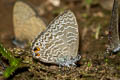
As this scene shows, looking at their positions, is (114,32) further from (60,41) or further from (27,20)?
(27,20)

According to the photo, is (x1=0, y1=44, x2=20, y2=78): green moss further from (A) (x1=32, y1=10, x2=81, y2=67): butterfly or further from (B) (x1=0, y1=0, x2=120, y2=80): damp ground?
(A) (x1=32, y1=10, x2=81, y2=67): butterfly

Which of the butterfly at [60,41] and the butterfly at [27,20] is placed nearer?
the butterfly at [60,41]

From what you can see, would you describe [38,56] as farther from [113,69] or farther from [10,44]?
[10,44]

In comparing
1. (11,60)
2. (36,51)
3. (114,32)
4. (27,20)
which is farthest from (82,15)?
(11,60)

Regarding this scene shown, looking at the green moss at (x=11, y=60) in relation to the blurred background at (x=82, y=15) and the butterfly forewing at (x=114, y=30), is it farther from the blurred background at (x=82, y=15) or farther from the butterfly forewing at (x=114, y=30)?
the blurred background at (x=82, y=15)

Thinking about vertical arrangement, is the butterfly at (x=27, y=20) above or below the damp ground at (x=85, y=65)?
above

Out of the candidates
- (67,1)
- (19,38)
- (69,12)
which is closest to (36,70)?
(69,12)

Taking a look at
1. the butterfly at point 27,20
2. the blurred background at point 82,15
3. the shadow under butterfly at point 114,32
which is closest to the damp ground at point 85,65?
the blurred background at point 82,15
